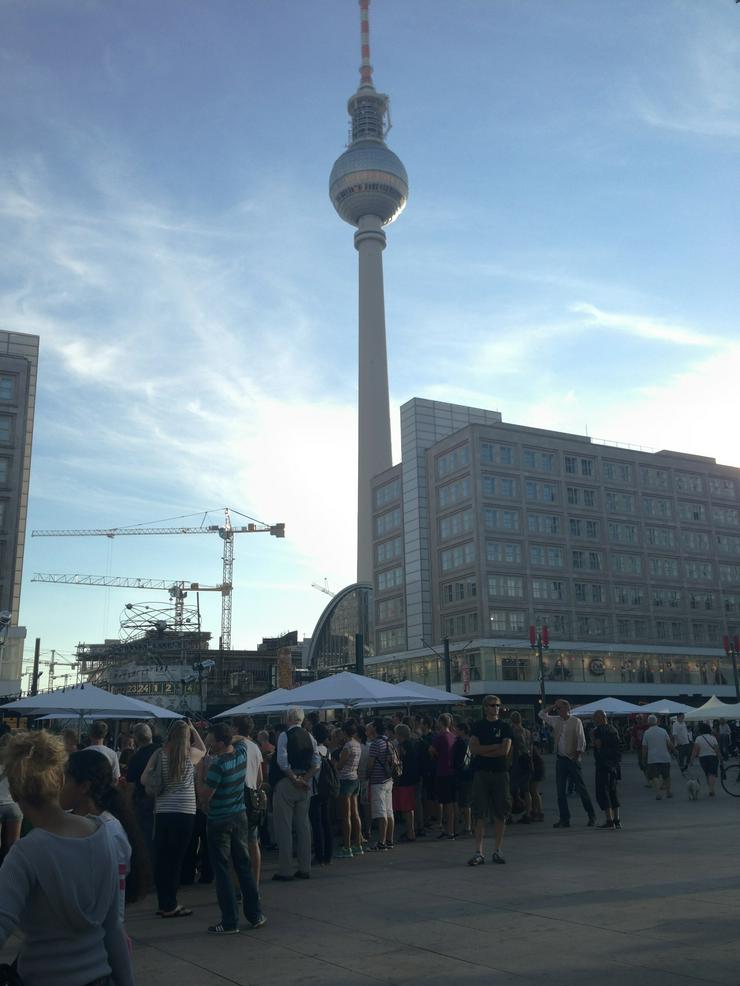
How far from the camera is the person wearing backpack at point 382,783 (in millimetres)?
13078

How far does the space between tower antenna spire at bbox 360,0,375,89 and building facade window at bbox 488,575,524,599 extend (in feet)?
303

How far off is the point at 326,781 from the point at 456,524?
5921 centimetres

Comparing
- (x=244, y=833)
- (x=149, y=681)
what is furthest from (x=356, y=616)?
(x=244, y=833)

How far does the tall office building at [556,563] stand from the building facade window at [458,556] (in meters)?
0.13

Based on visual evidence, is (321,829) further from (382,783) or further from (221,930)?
(221,930)

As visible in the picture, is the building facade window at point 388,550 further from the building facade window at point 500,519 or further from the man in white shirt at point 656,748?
the man in white shirt at point 656,748

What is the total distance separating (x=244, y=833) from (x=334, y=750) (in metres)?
5.77

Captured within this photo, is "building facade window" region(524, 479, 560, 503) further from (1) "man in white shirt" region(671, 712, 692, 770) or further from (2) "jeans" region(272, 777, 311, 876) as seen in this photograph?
(2) "jeans" region(272, 777, 311, 876)

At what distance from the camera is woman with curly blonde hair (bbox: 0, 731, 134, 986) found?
3.18m

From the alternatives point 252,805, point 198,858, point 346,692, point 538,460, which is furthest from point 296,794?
point 538,460

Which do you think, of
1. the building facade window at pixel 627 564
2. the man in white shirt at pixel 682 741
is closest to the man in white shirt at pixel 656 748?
the man in white shirt at pixel 682 741

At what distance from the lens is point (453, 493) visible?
71688mm

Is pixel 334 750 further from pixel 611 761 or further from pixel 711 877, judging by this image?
pixel 711 877

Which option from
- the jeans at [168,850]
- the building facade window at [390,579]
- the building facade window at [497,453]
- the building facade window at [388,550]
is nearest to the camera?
the jeans at [168,850]
